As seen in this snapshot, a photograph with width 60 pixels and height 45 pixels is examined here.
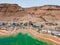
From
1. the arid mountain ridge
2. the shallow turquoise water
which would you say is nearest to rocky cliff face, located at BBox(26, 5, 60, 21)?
the arid mountain ridge

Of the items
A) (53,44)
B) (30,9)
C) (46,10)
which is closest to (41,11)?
(46,10)

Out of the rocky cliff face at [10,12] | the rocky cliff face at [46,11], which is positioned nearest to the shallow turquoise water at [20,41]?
the rocky cliff face at [46,11]

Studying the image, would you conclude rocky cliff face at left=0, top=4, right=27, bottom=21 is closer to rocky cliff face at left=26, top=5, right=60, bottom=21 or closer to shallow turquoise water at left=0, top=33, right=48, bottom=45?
rocky cliff face at left=26, top=5, right=60, bottom=21

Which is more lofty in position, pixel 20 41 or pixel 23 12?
pixel 20 41

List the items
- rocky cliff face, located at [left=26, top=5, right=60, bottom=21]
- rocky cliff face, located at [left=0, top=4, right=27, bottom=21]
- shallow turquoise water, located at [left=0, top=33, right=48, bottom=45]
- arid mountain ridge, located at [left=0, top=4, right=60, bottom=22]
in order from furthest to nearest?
rocky cliff face, located at [left=0, top=4, right=27, bottom=21]
arid mountain ridge, located at [left=0, top=4, right=60, bottom=22]
rocky cliff face, located at [left=26, top=5, right=60, bottom=21]
shallow turquoise water, located at [left=0, top=33, right=48, bottom=45]

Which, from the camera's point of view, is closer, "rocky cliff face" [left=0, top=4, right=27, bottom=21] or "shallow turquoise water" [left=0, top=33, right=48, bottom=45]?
"shallow turquoise water" [left=0, top=33, right=48, bottom=45]

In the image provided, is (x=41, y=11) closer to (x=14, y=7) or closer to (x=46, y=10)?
(x=46, y=10)

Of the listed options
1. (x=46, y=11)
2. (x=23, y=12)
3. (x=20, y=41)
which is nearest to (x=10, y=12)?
(x=23, y=12)

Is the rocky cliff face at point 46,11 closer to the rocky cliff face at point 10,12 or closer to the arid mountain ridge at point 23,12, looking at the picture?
the arid mountain ridge at point 23,12

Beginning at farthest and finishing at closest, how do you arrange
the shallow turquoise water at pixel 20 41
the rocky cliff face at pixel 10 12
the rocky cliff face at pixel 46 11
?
the rocky cliff face at pixel 10 12 < the rocky cliff face at pixel 46 11 < the shallow turquoise water at pixel 20 41

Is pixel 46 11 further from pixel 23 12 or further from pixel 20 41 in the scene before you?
pixel 20 41

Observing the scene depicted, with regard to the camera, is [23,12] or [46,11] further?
[23,12]
